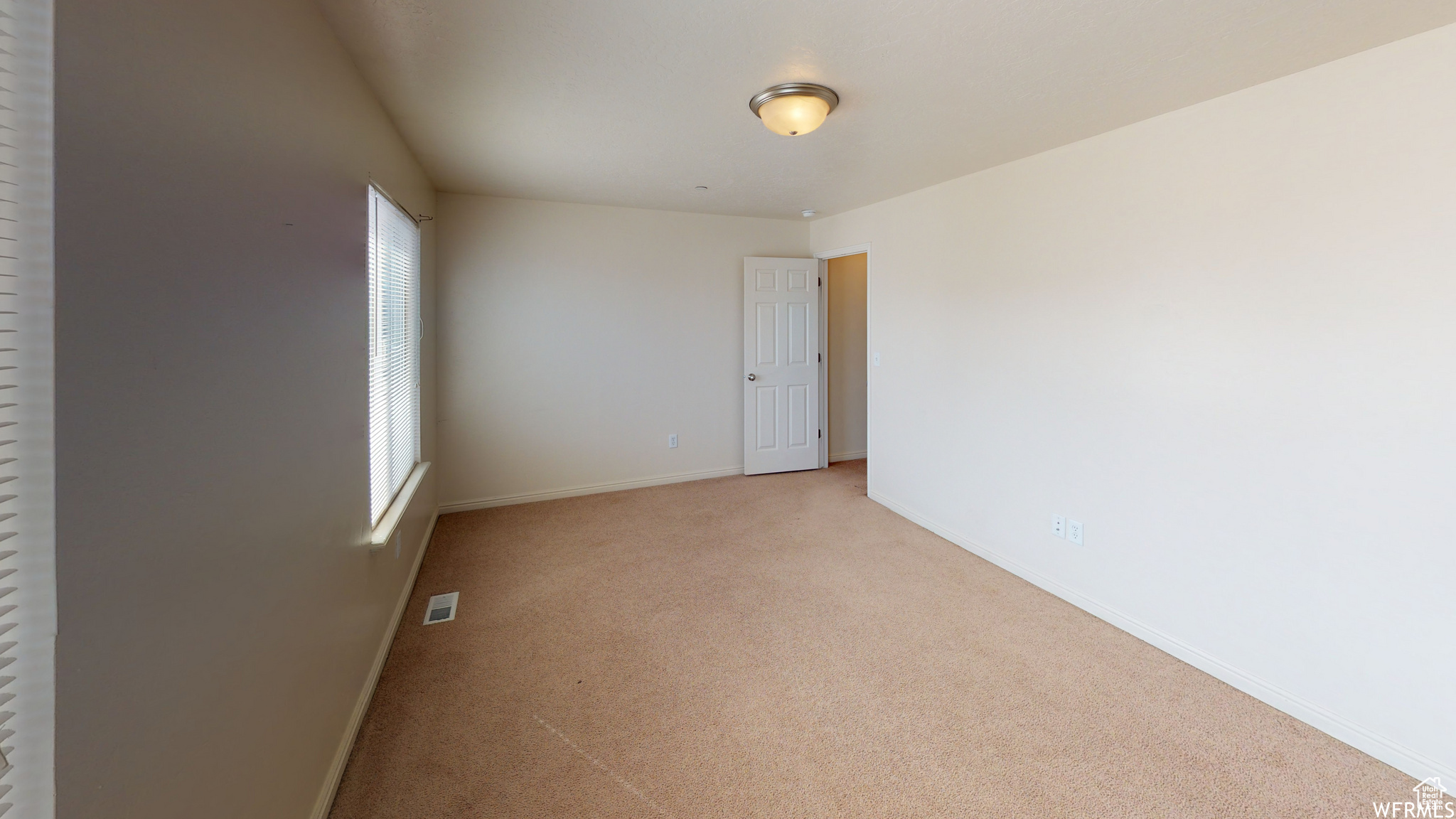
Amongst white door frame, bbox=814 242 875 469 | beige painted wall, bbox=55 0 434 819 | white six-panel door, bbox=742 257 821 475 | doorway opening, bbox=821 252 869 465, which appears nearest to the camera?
beige painted wall, bbox=55 0 434 819

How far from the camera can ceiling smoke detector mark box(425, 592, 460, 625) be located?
9.13ft

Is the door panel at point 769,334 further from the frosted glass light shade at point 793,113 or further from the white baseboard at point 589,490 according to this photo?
the frosted glass light shade at point 793,113

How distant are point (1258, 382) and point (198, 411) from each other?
3.27 meters

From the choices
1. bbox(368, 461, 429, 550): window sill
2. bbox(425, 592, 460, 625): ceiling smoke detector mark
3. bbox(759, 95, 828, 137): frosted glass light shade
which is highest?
bbox(759, 95, 828, 137): frosted glass light shade

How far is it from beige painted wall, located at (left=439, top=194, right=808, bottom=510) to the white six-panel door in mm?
127

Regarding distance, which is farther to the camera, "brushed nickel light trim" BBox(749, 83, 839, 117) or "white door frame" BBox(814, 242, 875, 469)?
"white door frame" BBox(814, 242, 875, 469)

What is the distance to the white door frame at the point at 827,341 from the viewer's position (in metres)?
4.53

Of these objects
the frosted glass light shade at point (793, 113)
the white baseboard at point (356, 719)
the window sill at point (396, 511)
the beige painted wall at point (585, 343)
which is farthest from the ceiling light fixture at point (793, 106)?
the white baseboard at point (356, 719)

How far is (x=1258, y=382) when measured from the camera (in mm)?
2205

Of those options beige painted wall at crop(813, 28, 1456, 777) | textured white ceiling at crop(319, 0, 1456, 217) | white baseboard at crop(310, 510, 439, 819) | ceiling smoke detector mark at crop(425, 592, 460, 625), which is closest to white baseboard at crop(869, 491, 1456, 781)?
beige painted wall at crop(813, 28, 1456, 777)

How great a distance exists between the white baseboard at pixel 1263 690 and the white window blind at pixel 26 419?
3.33 m

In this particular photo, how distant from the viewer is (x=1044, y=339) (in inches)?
121

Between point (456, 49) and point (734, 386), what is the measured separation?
3.52 m
